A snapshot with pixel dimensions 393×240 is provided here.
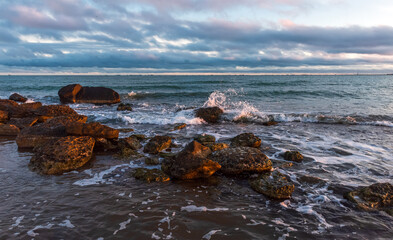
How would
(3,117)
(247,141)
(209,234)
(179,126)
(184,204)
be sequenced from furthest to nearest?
(179,126)
(3,117)
(247,141)
(184,204)
(209,234)

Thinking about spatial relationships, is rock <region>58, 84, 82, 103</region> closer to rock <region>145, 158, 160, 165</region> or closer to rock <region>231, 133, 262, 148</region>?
rock <region>145, 158, 160, 165</region>

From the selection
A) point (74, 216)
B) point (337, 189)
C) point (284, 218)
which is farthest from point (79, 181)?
point (337, 189)

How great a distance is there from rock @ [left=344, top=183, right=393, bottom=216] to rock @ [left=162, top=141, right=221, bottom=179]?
283cm

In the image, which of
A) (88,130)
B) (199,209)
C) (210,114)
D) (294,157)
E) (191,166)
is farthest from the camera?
(210,114)

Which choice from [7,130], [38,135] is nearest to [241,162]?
[38,135]

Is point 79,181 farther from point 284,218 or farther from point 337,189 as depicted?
point 337,189

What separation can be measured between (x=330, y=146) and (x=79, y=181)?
8.01m

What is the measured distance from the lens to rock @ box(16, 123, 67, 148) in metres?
7.53

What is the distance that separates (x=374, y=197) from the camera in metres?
4.35

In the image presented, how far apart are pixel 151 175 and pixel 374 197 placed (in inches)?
181

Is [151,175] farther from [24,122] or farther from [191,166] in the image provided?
[24,122]

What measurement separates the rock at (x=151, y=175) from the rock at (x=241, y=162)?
4.85 ft

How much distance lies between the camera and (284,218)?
12.7ft

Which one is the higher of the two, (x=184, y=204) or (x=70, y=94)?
(x=70, y=94)
